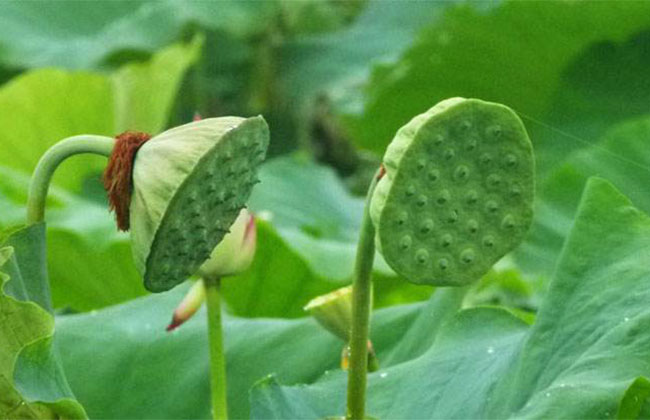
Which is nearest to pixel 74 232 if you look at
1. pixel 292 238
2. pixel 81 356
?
pixel 292 238

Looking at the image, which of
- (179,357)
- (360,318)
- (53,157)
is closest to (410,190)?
(360,318)

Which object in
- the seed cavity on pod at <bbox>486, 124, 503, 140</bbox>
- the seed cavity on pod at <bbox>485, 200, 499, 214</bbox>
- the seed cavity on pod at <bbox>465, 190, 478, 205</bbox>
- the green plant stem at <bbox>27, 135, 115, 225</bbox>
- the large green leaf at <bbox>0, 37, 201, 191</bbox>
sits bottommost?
the large green leaf at <bbox>0, 37, 201, 191</bbox>

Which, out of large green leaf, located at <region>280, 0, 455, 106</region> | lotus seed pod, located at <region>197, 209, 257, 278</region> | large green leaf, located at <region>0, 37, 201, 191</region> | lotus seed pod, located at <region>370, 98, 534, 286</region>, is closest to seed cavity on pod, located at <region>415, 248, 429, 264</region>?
lotus seed pod, located at <region>370, 98, 534, 286</region>

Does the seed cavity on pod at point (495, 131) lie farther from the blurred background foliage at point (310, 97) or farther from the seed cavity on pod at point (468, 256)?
the blurred background foliage at point (310, 97)

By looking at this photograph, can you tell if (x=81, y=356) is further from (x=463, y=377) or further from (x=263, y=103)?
(x=263, y=103)

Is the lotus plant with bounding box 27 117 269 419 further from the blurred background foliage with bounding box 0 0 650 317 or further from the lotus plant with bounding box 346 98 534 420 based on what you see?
the blurred background foliage with bounding box 0 0 650 317

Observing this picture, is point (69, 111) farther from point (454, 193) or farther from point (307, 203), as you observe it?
point (454, 193)

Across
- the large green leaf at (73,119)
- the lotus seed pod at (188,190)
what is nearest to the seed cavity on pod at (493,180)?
the lotus seed pod at (188,190)
